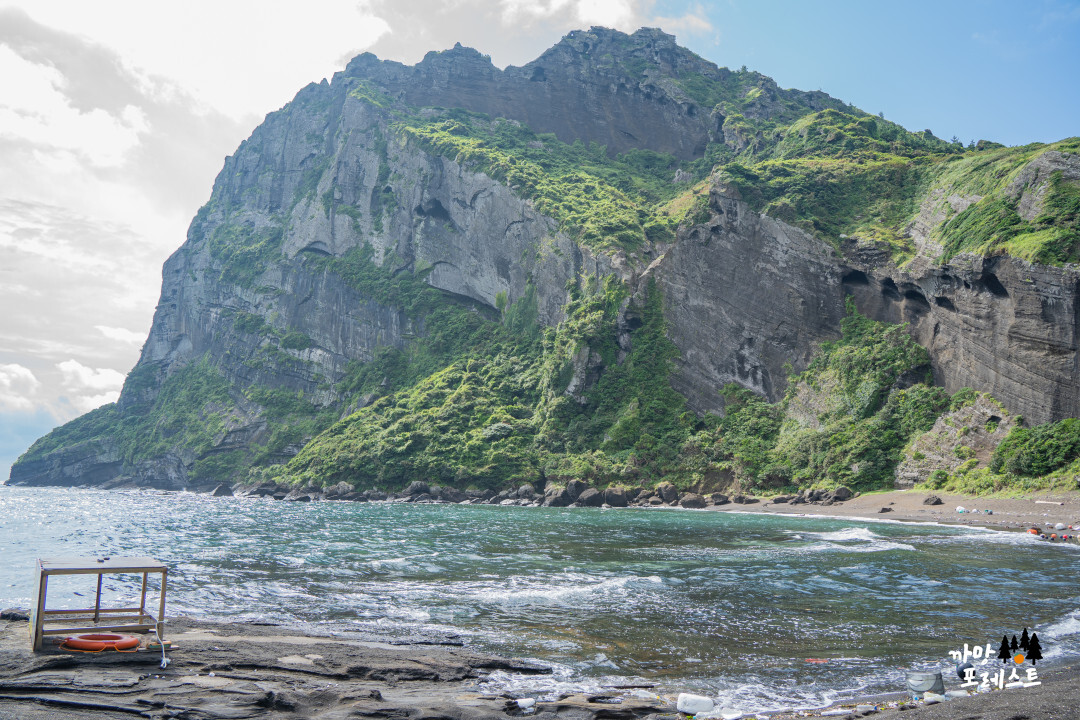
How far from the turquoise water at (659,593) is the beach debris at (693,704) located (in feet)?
2.94

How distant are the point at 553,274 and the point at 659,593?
80.1 meters

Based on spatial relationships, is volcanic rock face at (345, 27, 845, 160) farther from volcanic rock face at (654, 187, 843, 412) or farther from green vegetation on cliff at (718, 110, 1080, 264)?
volcanic rock face at (654, 187, 843, 412)

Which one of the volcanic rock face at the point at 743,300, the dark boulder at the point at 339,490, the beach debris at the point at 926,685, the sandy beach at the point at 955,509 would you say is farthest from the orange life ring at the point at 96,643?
the dark boulder at the point at 339,490

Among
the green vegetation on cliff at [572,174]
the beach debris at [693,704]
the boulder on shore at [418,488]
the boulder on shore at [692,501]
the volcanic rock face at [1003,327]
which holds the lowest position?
the boulder on shore at [418,488]

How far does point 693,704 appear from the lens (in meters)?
9.64

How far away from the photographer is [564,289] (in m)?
94.2

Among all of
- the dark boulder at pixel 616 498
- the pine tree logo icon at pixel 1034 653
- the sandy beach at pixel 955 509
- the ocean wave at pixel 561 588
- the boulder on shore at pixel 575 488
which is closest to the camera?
the pine tree logo icon at pixel 1034 653

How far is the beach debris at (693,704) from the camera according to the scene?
9562 mm

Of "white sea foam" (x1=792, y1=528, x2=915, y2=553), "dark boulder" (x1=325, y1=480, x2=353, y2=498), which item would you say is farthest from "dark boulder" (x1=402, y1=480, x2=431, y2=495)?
"white sea foam" (x1=792, y1=528, x2=915, y2=553)

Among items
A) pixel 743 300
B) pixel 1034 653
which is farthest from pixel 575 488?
pixel 1034 653

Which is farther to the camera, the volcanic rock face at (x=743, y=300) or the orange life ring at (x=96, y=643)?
the volcanic rock face at (x=743, y=300)

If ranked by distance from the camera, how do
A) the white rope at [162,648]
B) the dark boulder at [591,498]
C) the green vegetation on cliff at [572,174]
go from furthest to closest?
1. the green vegetation on cliff at [572,174]
2. the dark boulder at [591,498]
3. the white rope at [162,648]

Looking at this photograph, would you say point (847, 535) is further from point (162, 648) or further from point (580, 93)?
point (580, 93)

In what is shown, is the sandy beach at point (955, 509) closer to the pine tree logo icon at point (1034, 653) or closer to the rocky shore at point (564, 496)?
the rocky shore at point (564, 496)
